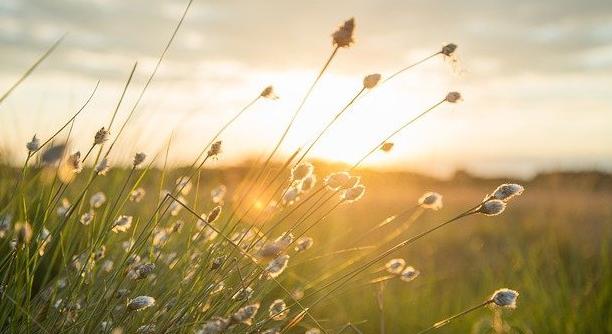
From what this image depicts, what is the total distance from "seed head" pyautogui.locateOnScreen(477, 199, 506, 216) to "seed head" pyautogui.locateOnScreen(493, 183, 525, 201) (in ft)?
0.06

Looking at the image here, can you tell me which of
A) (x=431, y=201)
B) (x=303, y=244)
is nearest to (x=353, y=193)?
(x=431, y=201)

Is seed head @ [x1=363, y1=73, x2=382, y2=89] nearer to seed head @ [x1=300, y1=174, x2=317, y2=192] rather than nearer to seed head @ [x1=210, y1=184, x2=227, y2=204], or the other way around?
seed head @ [x1=300, y1=174, x2=317, y2=192]

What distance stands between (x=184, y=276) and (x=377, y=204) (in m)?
8.45

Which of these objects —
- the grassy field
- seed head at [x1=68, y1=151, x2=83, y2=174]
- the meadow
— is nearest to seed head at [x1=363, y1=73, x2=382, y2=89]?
the meadow

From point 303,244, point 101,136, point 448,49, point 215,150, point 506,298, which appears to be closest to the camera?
point 506,298

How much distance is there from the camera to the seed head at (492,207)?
1.92 meters

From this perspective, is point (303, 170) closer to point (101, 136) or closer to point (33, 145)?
point (101, 136)

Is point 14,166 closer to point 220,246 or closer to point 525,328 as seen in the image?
point 220,246

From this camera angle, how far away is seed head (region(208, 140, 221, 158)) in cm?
219

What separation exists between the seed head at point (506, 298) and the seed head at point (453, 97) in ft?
1.92

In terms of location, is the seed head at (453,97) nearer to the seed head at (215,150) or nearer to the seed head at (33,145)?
the seed head at (215,150)

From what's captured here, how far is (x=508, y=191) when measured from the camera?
6.32 feet

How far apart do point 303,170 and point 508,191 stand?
618 millimetres

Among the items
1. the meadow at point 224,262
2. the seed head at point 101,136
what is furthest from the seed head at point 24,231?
the seed head at point 101,136
